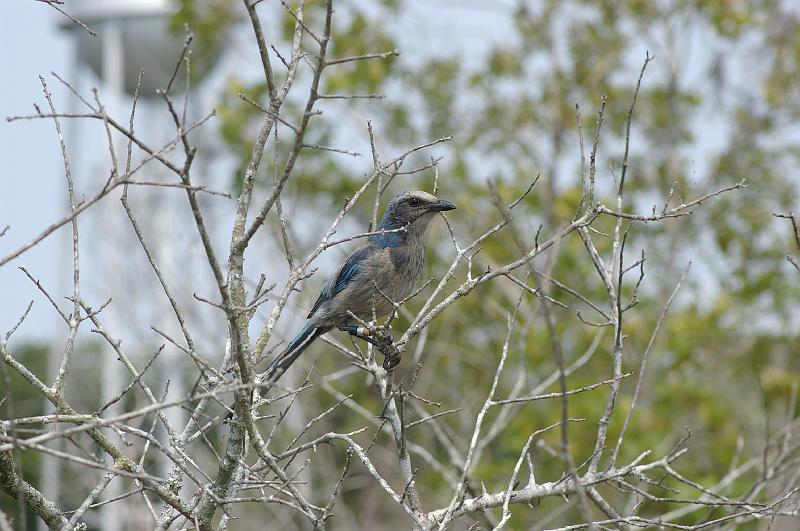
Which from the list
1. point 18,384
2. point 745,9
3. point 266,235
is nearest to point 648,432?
point 266,235

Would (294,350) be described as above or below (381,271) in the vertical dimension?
below

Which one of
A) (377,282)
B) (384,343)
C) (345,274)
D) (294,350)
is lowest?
(384,343)

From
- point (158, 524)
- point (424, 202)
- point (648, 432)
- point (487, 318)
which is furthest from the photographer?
point (487, 318)

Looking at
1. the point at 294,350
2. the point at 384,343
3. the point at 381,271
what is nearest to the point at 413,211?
the point at 381,271

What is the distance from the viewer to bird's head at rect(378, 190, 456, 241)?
5.59 meters

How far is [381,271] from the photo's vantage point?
5465 millimetres

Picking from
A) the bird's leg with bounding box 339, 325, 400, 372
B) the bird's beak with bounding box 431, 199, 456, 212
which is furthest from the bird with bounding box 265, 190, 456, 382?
the bird's leg with bounding box 339, 325, 400, 372

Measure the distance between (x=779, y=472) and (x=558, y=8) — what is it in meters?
8.52

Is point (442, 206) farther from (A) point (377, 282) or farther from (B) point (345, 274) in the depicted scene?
(B) point (345, 274)

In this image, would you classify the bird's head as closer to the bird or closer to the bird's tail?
the bird

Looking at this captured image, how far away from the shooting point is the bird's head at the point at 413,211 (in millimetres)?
5586

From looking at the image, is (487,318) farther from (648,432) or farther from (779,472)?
(779,472)

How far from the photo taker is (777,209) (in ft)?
38.6

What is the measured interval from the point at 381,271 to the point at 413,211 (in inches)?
16.8
